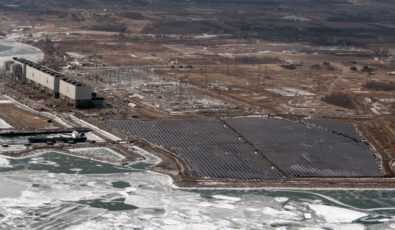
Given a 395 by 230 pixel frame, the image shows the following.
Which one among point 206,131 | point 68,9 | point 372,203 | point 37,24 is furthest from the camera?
point 68,9

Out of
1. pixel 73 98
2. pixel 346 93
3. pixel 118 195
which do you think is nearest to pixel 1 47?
pixel 73 98

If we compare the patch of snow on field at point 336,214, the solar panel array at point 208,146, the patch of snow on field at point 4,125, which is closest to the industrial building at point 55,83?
the solar panel array at point 208,146

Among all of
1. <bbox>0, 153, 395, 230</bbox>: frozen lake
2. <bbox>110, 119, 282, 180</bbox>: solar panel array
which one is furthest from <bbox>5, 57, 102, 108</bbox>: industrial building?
<bbox>0, 153, 395, 230</bbox>: frozen lake

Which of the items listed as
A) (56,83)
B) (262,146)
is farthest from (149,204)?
(56,83)

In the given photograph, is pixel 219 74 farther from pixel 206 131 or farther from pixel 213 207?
pixel 213 207

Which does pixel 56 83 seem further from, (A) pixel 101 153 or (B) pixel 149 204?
(B) pixel 149 204

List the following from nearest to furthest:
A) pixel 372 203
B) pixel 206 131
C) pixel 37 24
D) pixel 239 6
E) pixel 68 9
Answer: pixel 372 203 < pixel 206 131 < pixel 37 24 < pixel 68 9 < pixel 239 6

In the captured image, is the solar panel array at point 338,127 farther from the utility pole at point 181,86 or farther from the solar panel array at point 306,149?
the utility pole at point 181,86
